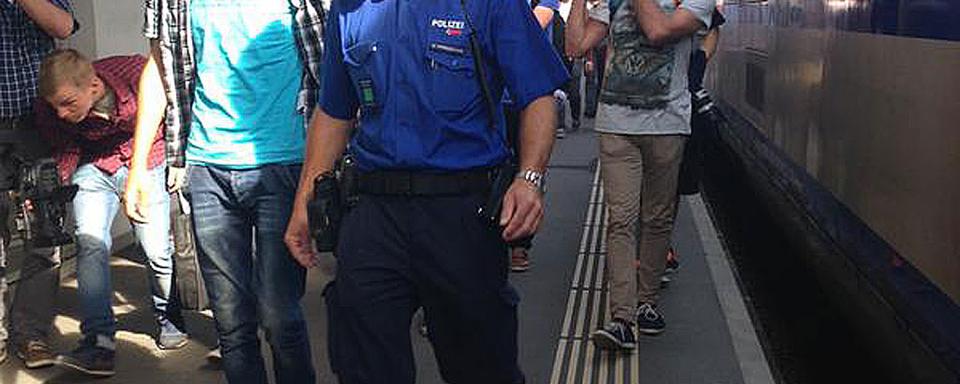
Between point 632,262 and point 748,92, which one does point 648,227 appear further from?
point 748,92

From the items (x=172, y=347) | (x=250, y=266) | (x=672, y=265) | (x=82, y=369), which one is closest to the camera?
(x=250, y=266)

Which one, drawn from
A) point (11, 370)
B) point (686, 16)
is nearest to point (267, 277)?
point (11, 370)

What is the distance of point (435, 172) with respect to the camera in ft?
9.80

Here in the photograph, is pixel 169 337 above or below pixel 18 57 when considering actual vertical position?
below

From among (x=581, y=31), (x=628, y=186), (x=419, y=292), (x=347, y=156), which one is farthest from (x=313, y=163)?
(x=581, y=31)

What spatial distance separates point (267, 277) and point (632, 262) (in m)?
1.89

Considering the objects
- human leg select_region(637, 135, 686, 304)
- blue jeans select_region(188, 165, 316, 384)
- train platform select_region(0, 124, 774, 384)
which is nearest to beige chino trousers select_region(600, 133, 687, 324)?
human leg select_region(637, 135, 686, 304)

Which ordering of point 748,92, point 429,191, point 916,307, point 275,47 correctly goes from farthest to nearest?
point 748,92
point 916,307
point 275,47
point 429,191

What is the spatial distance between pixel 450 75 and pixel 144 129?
4.40 ft

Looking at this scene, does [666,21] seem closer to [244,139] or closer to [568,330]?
[568,330]

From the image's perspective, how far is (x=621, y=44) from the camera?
5070 millimetres

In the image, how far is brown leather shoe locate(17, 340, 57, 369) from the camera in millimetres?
4844

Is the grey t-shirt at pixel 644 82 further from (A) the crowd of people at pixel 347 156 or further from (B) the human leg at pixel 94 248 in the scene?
(B) the human leg at pixel 94 248

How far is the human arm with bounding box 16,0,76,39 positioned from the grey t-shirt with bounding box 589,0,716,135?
6.94ft
